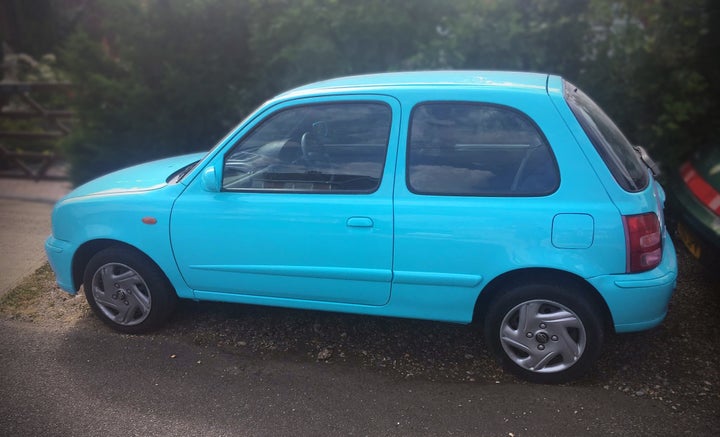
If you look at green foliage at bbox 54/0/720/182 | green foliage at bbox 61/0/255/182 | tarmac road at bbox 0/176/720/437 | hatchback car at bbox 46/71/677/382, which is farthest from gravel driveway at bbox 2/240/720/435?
green foliage at bbox 61/0/255/182

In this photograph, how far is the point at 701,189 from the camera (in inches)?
182

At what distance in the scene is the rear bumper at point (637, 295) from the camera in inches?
129

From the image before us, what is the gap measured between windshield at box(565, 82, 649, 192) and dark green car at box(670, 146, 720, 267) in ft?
2.86

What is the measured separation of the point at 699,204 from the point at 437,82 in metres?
2.26

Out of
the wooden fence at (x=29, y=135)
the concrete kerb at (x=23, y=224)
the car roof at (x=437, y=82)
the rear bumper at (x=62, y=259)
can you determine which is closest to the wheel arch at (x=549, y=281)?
the car roof at (x=437, y=82)

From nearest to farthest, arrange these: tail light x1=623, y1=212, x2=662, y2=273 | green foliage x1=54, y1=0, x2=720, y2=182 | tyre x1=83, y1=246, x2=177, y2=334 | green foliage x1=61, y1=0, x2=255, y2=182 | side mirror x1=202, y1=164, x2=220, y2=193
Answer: tail light x1=623, y1=212, x2=662, y2=273 < side mirror x1=202, y1=164, x2=220, y2=193 < tyre x1=83, y1=246, x2=177, y2=334 < green foliage x1=54, y1=0, x2=720, y2=182 < green foliage x1=61, y1=0, x2=255, y2=182

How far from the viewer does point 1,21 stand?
40.1 ft

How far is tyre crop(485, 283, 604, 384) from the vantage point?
3.39 meters

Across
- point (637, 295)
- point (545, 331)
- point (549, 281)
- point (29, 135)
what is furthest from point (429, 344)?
point (29, 135)

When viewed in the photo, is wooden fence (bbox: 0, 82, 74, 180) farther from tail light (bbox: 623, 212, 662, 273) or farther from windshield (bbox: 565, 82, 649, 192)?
tail light (bbox: 623, 212, 662, 273)

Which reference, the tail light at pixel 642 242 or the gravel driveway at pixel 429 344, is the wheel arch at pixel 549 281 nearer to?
the tail light at pixel 642 242

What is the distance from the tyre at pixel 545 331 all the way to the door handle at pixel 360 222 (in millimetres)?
835

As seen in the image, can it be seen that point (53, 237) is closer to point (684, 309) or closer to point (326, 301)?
point (326, 301)

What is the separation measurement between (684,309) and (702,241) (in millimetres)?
511
